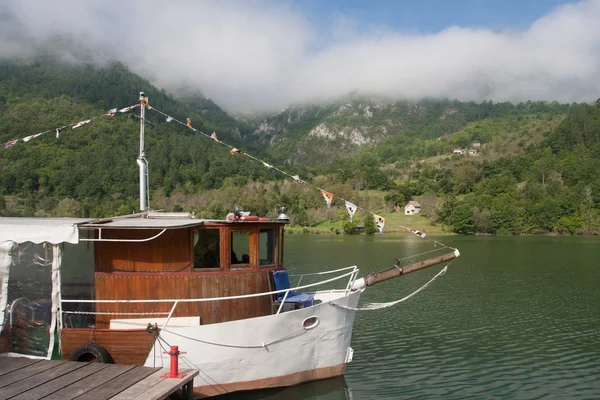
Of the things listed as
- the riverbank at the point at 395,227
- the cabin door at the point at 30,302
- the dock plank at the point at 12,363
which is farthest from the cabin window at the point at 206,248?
the riverbank at the point at 395,227

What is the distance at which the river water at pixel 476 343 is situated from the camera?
11.3 meters

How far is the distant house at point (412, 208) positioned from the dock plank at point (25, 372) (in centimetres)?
9673

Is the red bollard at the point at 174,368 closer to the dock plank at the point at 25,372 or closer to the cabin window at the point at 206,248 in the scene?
the dock plank at the point at 25,372

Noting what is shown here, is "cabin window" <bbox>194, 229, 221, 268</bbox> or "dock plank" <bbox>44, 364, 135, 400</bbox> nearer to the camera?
"dock plank" <bbox>44, 364, 135, 400</bbox>

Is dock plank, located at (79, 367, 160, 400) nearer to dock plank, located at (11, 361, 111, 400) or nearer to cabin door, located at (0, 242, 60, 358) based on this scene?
dock plank, located at (11, 361, 111, 400)

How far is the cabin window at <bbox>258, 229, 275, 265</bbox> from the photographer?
36.2 feet

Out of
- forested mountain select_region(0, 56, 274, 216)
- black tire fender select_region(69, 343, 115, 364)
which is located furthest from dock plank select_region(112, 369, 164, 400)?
forested mountain select_region(0, 56, 274, 216)

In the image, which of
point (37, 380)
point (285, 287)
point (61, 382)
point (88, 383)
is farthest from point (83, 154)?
point (88, 383)


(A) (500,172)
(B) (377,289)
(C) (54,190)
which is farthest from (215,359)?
(A) (500,172)

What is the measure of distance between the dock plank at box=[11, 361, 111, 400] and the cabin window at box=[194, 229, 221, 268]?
271cm

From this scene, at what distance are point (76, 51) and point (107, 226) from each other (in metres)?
211

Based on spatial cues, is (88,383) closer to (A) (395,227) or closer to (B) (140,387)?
(B) (140,387)

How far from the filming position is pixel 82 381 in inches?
307

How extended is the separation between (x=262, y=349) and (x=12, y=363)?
176 inches
